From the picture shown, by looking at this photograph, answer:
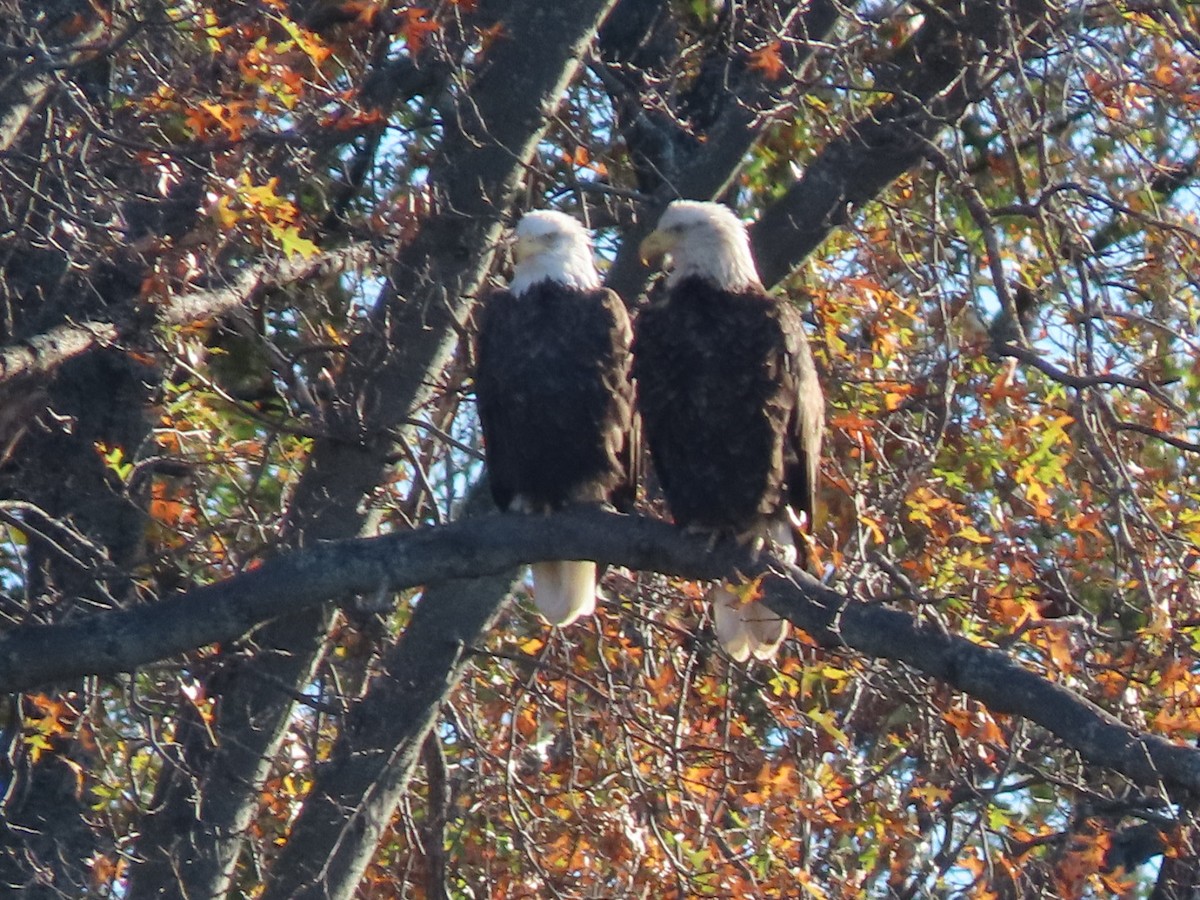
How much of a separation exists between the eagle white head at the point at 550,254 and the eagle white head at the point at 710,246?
29 cm

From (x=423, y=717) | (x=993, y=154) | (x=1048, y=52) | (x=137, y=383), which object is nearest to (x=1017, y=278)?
(x=993, y=154)

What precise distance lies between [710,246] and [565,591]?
104 cm

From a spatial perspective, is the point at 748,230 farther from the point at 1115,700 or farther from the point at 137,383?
the point at 137,383

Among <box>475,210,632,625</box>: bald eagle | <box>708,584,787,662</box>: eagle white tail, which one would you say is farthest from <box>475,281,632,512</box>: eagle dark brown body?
<box>708,584,787,662</box>: eagle white tail

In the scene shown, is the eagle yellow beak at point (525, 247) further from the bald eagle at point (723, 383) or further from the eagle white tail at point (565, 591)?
the eagle white tail at point (565, 591)

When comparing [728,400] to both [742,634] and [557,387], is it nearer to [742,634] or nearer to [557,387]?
[557,387]

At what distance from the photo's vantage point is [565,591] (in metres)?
4.61

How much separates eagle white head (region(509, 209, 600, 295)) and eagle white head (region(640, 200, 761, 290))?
0.94 feet

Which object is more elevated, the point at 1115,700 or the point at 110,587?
the point at 110,587

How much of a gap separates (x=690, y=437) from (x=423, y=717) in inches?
39.0

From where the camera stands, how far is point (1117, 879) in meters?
4.22

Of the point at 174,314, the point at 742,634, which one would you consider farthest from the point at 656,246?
the point at 174,314

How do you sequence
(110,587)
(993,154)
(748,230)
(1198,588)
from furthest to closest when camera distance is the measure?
(993,154) < (110,587) < (748,230) < (1198,588)

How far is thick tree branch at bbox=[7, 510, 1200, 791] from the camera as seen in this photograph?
2859 mm
